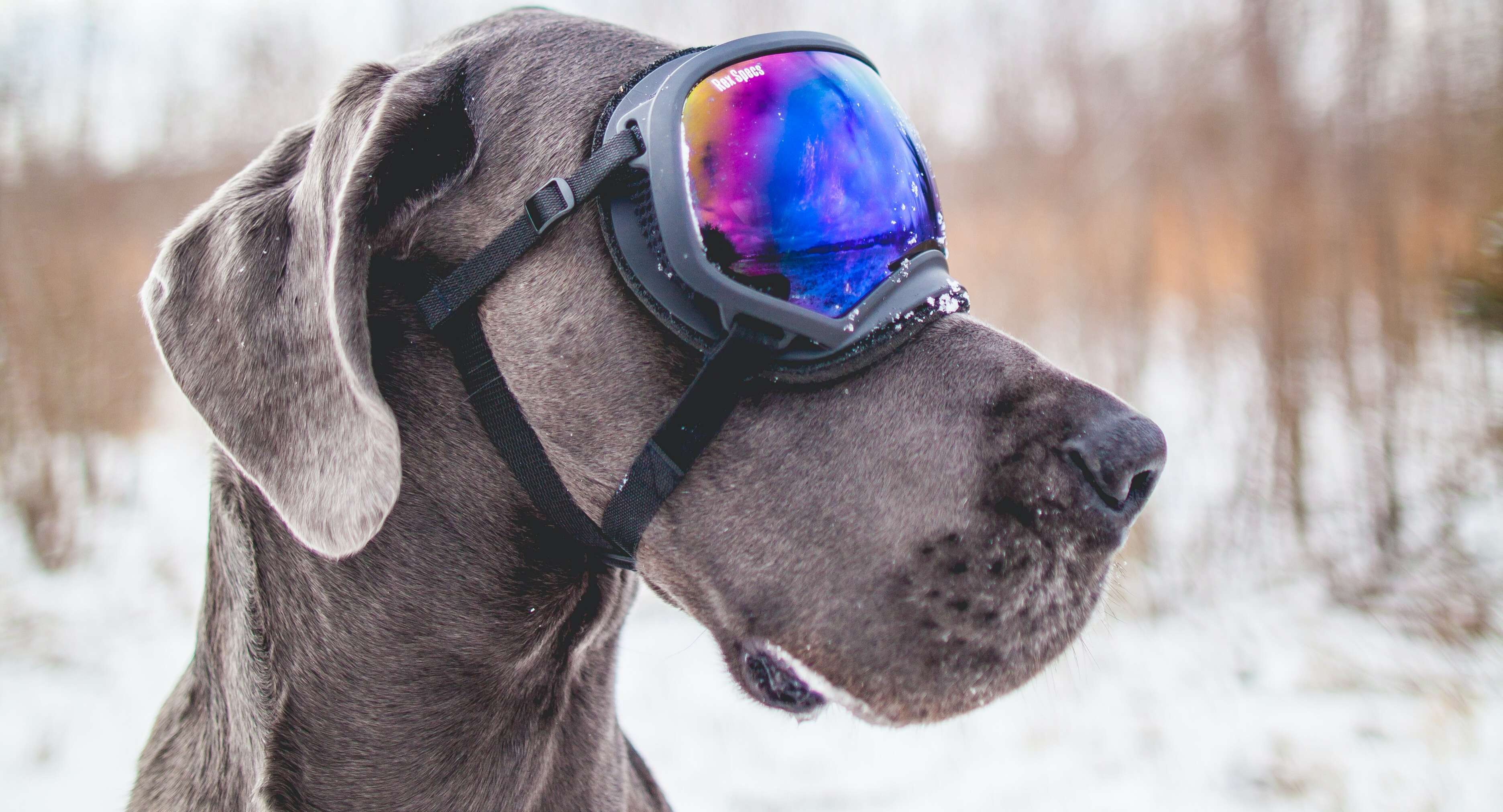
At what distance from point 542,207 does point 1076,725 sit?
4046 mm

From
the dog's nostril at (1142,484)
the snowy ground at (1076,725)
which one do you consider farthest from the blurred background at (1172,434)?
the dog's nostril at (1142,484)

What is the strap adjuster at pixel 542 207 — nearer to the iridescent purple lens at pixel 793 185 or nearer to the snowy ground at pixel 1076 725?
the iridescent purple lens at pixel 793 185

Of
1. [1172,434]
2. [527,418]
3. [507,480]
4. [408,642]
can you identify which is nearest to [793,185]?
[527,418]

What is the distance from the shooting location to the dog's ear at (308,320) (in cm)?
143

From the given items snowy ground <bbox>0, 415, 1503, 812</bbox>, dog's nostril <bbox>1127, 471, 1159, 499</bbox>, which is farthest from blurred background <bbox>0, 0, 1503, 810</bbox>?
dog's nostril <bbox>1127, 471, 1159, 499</bbox>

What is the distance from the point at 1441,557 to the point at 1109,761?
2701mm

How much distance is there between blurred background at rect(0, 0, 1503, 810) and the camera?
4.17m

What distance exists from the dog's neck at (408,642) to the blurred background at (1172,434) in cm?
244

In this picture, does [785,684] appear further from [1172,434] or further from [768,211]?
[1172,434]

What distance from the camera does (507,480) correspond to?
162cm

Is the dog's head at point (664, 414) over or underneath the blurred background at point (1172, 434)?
over

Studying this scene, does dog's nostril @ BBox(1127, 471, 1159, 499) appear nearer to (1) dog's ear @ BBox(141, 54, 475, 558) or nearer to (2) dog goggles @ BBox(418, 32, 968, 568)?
(2) dog goggles @ BBox(418, 32, 968, 568)

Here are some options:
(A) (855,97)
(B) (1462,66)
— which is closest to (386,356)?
(A) (855,97)

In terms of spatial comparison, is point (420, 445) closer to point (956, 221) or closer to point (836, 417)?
point (836, 417)
